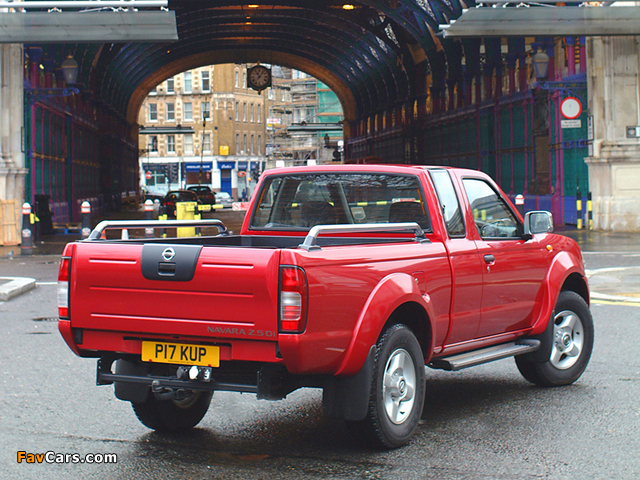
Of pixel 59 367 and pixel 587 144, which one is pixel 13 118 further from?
pixel 59 367

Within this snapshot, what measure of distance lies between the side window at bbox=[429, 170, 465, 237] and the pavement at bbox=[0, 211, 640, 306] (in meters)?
6.50

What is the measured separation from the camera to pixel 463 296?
6.42 meters

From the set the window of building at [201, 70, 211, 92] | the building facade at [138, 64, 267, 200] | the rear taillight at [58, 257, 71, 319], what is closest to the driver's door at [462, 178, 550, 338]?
the rear taillight at [58, 257, 71, 319]

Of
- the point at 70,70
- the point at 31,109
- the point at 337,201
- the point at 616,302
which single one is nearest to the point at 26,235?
the point at 31,109

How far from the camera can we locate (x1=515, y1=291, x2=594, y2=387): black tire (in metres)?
7.41

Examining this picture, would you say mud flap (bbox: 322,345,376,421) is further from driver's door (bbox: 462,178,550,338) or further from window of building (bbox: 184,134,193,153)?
window of building (bbox: 184,134,193,153)

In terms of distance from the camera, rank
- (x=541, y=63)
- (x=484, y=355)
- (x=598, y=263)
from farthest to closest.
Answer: (x=541, y=63)
(x=598, y=263)
(x=484, y=355)

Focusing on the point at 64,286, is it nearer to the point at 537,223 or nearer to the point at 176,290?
the point at 176,290

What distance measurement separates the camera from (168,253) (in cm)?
516

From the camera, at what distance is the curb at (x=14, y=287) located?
13.6 meters

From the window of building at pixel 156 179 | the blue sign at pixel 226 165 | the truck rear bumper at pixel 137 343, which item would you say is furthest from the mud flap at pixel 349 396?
the window of building at pixel 156 179

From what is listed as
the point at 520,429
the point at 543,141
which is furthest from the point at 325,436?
the point at 543,141

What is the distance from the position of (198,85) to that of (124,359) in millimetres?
96023

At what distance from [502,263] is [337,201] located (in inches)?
51.2
